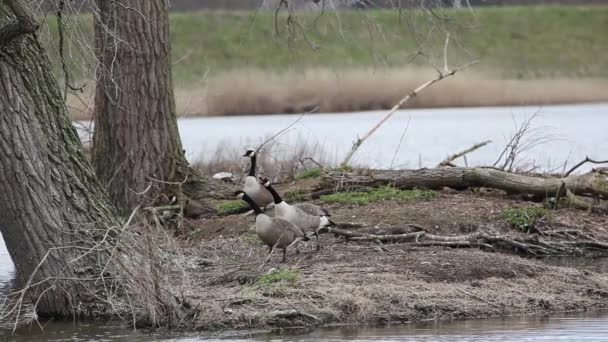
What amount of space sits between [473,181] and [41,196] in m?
6.03

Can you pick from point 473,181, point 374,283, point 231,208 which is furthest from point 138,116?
point 374,283

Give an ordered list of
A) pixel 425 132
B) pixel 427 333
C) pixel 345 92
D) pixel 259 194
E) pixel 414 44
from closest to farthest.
→ 1. pixel 427 333
2. pixel 259 194
3. pixel 425 132
4. pixel 345 92
5. pixel 414 44

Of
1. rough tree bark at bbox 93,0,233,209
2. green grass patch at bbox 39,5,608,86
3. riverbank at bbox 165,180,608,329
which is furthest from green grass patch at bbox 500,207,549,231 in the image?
green grass patch at bbox 39,5,608,86

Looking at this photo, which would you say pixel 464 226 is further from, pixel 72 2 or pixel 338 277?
pixel 72 2

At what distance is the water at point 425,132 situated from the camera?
1033 inches

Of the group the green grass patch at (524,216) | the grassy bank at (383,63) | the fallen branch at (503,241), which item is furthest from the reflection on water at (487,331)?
the grassy bank at (383,63)

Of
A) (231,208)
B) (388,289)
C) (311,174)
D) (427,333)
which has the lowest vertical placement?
(427,333)

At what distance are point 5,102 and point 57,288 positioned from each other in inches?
67.9

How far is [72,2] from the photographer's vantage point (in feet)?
33.6

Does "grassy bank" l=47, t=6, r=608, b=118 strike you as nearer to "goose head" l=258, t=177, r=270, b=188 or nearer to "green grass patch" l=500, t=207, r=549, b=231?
"goose head" l=258, t=177, r=270, b=188

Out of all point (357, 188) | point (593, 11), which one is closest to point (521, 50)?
point (593, 11)

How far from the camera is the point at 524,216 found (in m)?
13.0

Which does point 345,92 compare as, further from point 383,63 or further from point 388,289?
point 388,289

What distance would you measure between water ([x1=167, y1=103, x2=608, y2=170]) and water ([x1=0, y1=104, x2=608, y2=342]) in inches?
1.2
